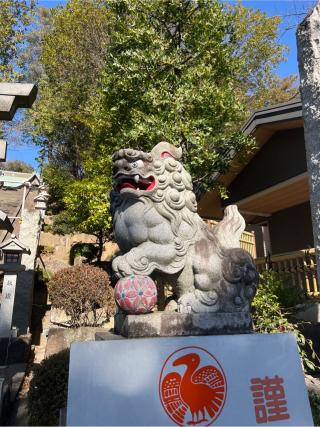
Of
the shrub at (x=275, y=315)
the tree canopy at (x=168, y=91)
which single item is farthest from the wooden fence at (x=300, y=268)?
the tree canopy at (x=168, y=91)

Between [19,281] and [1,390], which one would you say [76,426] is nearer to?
[1,390]

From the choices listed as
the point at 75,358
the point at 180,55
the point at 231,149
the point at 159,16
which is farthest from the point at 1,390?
the point at 159,16

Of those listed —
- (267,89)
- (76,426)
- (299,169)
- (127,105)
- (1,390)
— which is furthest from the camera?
(267,89)

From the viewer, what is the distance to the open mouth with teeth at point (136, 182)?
9.67 feet

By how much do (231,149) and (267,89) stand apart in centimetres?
1106

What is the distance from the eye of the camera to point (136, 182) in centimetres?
296

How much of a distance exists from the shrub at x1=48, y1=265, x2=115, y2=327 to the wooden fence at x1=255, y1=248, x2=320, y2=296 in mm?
4012

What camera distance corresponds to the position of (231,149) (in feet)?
28.0

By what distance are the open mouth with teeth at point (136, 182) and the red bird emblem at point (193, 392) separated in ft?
4.57

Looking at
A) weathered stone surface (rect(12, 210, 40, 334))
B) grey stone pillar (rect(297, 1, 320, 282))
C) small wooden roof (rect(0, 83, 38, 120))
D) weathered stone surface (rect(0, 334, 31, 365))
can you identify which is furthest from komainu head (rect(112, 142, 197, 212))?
weathered stone surface (rect(12, 210, 40, 334))

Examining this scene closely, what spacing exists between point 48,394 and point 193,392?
2.94 metres

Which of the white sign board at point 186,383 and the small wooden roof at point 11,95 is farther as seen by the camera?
the small wooden roof at point 11,95

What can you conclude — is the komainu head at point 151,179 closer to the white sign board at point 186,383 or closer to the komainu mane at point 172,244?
the komainu mane at point 172,244

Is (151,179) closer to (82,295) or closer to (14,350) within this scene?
(82,295)
